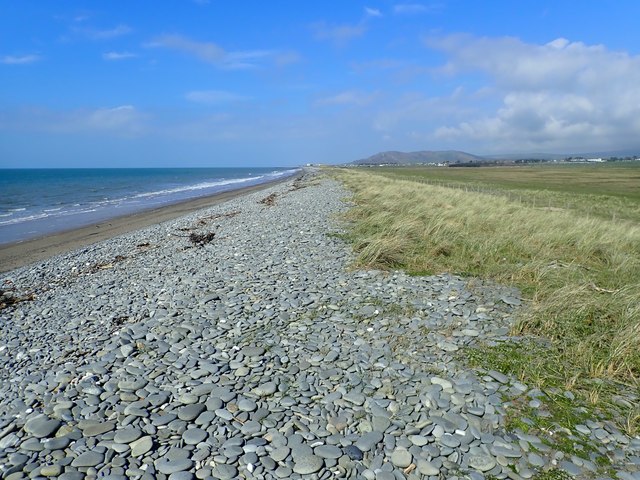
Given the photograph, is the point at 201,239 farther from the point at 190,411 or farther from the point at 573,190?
the point at 573,190

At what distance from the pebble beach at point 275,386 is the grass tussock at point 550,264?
25.5 inches

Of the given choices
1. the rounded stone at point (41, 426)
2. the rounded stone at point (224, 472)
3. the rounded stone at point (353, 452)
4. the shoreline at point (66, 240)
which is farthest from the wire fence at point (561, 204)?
the shoreline at point (66, 240)

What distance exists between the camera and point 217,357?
5.30m

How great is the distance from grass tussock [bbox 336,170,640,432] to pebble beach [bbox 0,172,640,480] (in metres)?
0.65

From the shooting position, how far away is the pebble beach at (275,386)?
3471 mm

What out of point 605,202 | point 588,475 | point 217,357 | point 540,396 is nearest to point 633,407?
point 540,396

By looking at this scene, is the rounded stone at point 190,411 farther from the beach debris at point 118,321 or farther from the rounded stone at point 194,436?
the beach debris at point 118,321

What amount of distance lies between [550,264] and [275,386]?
7.28m

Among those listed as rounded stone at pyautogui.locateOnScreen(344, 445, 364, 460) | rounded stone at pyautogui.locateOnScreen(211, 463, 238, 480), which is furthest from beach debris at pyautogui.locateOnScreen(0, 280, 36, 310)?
rounded stone at pyautogui.locateOnScreen(344, 445, 364, 460)

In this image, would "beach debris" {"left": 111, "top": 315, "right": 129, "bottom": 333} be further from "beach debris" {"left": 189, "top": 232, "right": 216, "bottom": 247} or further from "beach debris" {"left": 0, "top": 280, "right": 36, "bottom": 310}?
"beach debris" {"left": 189, "top": 232, "right": 216, "bottom": 247}

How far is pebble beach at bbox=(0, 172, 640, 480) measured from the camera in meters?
3.47

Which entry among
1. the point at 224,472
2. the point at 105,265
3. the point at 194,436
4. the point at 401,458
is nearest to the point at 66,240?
the point at 105,265

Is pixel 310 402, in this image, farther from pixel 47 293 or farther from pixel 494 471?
pixel 47 293

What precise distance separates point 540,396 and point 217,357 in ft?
12.5
